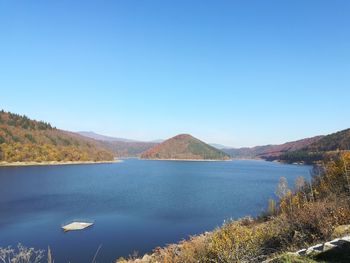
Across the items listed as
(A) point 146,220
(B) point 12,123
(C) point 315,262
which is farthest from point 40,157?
(C) point 315,262

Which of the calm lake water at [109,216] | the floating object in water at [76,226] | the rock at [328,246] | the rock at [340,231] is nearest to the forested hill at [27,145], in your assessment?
the calm lake water at [109,216]

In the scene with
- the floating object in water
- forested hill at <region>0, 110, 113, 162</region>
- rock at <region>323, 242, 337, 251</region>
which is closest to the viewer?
rock at <region>323, 242, 337, 251</region>

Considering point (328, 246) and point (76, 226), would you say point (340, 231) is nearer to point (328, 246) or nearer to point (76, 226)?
point (328, 246)

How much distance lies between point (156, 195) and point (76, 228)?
30.1 meters

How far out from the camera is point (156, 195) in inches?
2566

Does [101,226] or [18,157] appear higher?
[18,157]

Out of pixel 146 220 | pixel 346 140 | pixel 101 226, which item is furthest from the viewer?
pixel 346 140

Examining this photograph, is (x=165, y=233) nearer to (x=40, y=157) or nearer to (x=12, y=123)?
(x=40, y=157)

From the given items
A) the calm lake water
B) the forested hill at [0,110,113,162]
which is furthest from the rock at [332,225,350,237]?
the forested hill at [0,110,113,162]

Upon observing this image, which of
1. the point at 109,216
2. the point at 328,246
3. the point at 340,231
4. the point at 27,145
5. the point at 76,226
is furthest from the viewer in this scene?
the point at 27,145

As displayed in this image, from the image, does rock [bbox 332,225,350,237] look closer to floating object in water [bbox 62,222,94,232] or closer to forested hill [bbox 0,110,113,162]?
floating object in water [bbox 62,222,94,232]

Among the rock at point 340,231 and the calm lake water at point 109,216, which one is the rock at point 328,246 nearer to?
the rock at point 340,231

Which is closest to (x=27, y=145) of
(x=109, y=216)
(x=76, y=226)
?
(x=109, y=216)

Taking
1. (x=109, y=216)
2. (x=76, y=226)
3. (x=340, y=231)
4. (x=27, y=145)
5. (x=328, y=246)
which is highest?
(x=27, y=145)
